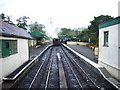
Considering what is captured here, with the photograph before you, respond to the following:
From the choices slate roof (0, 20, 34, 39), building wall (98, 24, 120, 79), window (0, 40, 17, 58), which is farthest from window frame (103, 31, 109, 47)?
window (0, 40, 17, 58)

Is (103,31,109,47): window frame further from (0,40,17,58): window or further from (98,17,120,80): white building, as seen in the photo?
(0,40,17,58): window

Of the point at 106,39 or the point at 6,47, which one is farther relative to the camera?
the point at 106,39

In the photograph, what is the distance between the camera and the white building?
7223 millimetres

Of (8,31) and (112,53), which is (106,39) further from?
(8,31)

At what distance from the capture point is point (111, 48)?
7961 millimetres

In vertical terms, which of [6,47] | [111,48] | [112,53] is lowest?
[112,53]

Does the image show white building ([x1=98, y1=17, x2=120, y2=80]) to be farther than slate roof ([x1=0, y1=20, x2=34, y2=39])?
Yes

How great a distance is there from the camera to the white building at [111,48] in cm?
722

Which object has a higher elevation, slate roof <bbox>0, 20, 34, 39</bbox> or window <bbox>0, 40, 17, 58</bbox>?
slate roof <bbox>0, 20, 34, 39</bbox>

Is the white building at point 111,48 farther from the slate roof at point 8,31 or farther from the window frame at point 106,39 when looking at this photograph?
the slate roof at point 8,31

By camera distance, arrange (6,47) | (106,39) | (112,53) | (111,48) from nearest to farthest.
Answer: (6,47)
(112,53)
(111,48)
(106,39)

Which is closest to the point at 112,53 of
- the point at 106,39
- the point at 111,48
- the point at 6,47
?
the point at 111,48

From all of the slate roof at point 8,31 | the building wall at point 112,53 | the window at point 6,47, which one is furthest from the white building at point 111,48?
the window at point 6,47

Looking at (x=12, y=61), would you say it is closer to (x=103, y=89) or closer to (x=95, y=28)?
(x=103, y=89)
